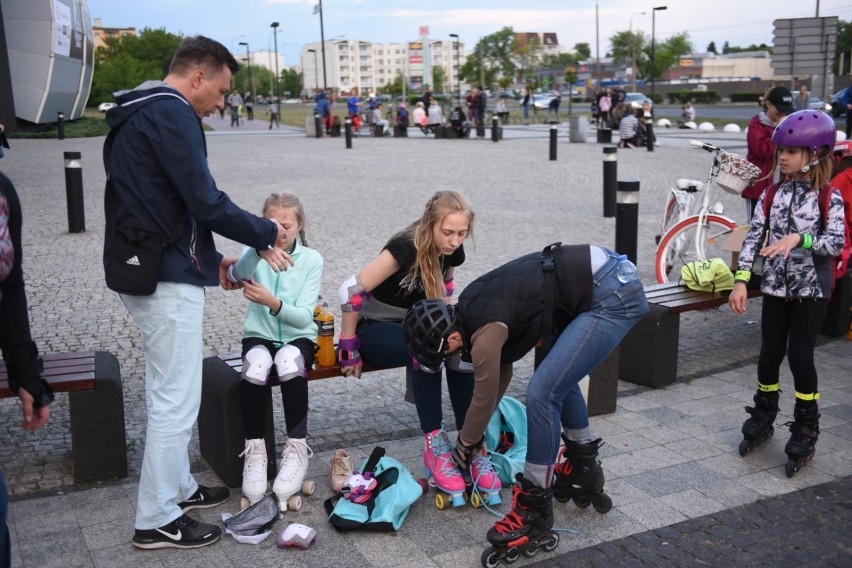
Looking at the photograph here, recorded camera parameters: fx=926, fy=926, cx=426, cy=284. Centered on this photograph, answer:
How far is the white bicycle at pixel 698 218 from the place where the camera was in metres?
7.24

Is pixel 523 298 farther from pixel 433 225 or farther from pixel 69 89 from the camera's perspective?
pixel 69 89

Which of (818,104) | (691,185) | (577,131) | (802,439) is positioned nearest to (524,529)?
(802,439)

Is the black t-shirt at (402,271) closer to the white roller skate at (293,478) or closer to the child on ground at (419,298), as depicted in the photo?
the child on ground at (419,298)

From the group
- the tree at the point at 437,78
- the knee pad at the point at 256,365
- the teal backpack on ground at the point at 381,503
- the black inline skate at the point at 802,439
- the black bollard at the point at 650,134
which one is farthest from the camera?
the tree at the point at 437,78

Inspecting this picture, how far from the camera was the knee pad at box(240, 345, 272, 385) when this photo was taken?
4133mm

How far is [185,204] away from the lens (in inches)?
138

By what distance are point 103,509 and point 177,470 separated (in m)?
0.63

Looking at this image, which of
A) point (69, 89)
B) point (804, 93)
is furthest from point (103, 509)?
point (69, 89)

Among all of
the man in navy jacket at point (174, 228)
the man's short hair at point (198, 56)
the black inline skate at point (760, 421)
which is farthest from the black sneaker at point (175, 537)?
the black inline skate at point (760, 421)

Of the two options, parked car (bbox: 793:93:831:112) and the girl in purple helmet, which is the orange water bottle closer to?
the girl in purple helmet

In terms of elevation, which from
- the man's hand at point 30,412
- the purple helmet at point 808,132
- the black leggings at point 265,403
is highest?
the purple helmet at point 808,132

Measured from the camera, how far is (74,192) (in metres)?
11.4

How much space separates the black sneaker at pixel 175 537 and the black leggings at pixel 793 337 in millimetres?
2846

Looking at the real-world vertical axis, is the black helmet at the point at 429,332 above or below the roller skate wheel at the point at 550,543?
above
